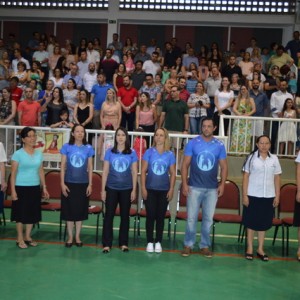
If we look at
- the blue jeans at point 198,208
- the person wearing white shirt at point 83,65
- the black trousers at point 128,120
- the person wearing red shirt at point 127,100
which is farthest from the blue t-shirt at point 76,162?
the person wearing white shirt at point 83,65

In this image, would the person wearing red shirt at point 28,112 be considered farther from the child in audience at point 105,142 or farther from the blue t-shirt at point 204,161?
the blue t-shirt at point 204,161

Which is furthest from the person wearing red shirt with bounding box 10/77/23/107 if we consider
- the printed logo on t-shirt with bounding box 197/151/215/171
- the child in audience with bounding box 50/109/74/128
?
the printed logo on t-shirt with bounding box 197/151/215/171

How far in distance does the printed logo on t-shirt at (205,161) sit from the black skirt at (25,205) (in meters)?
2.22

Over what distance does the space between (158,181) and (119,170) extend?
539 mm

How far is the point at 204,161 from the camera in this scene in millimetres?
8023

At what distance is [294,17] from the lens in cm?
1869

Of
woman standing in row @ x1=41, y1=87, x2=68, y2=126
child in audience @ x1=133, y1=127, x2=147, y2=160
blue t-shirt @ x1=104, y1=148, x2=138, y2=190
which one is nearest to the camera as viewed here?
blue t-shirt @ x1=104, y1=148, x2=138, y2=190

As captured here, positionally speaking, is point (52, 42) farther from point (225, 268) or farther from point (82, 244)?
point (225, 268)

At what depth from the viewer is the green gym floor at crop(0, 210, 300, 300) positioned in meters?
6.56

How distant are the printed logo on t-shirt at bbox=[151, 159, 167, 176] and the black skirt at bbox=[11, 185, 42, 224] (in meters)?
1.61

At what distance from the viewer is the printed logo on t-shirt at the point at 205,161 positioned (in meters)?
8.02

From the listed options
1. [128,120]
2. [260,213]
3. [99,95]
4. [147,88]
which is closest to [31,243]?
[260,213]

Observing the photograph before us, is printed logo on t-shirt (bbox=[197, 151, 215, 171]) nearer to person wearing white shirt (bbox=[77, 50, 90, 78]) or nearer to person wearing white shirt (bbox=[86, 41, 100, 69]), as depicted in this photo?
person wearing white shirt (bbox=[77, 50, 90, 78])

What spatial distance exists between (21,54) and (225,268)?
10.3 m
